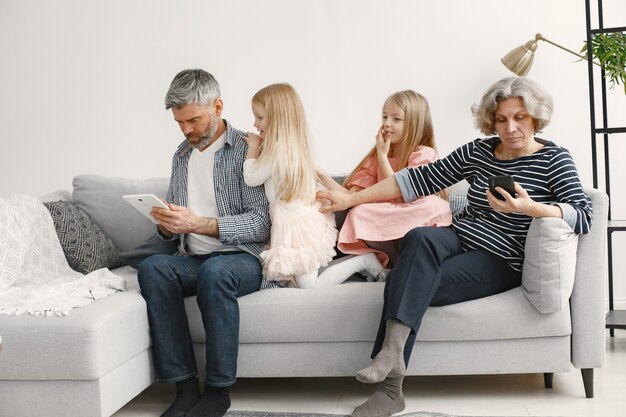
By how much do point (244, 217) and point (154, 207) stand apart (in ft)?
1.04

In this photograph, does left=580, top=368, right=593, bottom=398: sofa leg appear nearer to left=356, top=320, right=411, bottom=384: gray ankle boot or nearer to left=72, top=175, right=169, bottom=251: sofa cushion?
left=356, top=320, right=411, bottom=384: gray ankle boot

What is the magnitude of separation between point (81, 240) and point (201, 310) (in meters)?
0.90

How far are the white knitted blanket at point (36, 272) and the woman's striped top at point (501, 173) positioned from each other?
115 centimetres

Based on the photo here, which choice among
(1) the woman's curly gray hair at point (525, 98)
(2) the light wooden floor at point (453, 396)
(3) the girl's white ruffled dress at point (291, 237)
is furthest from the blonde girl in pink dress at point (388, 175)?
(2) the light wooden floor at point (453, 396)

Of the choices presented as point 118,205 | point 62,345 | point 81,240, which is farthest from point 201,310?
point 118,205

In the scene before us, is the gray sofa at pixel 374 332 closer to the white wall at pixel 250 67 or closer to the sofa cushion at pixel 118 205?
the sofa cushion at pixel 118 205

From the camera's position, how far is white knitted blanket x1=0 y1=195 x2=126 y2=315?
2447 mm

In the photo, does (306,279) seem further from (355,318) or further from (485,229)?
(485,229)

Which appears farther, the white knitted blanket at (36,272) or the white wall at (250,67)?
the white wall at (250,67)

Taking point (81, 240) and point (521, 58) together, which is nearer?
point (81, 240)

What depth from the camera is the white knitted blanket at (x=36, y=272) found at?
2.45 m

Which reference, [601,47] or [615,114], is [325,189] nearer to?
[601,47]

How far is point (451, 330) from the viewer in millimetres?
2568

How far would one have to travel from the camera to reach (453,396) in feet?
8.81
